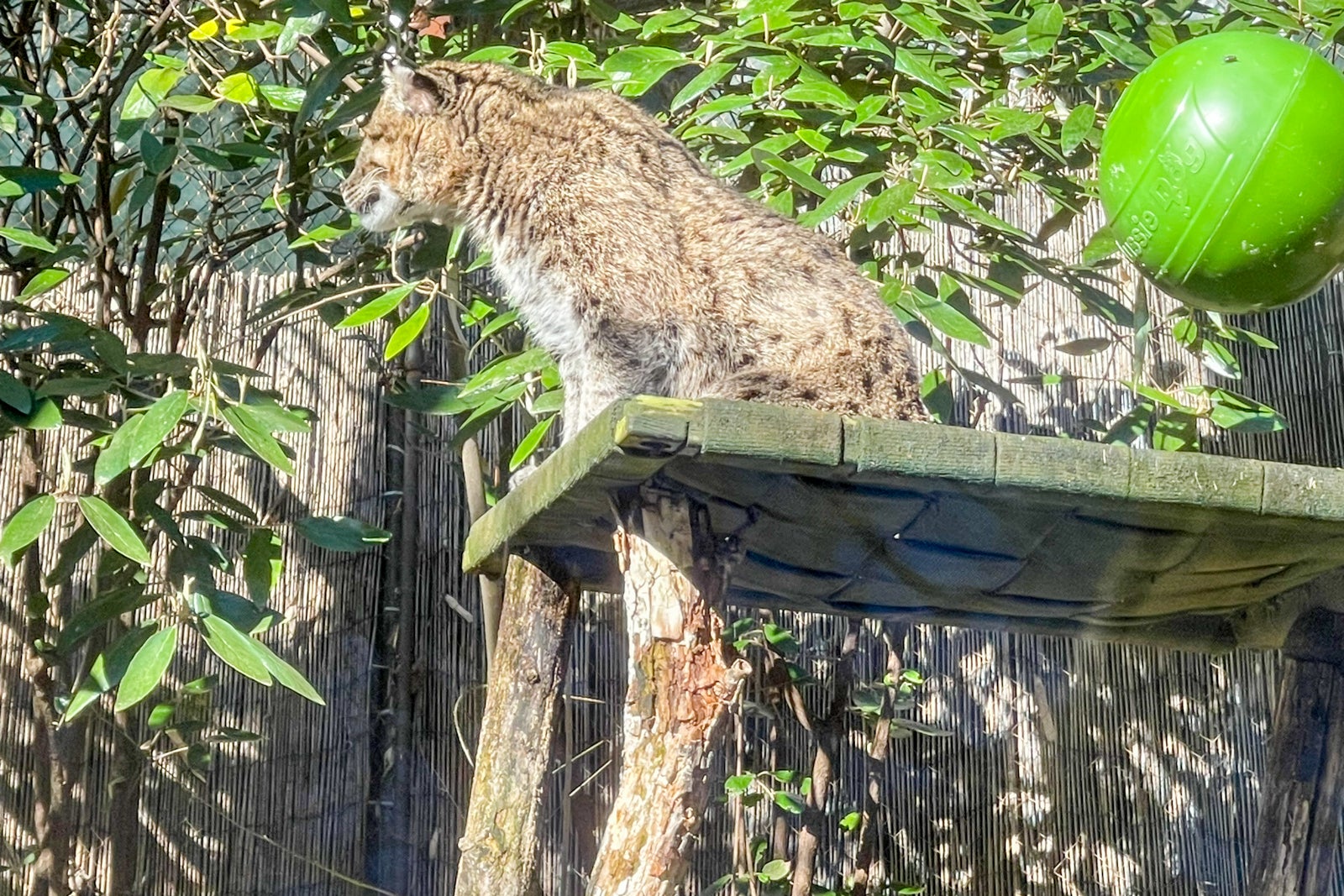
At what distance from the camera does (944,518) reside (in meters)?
2.70

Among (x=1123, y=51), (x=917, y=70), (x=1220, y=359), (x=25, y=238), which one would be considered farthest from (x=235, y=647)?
(x=1220, y=359)

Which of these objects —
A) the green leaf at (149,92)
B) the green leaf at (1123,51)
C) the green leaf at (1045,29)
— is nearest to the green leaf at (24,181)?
the green leaf at (149,92)

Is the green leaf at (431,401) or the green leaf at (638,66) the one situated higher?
the green leaf at (638,66)

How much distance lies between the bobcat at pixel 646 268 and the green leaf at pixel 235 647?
94 cm

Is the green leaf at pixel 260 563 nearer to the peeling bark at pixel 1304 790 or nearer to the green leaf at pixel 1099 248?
the green leaf at pixel 1099 248

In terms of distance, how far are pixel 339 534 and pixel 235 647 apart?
0.50m

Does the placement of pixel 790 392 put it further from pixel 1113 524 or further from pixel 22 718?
pixel 22 718

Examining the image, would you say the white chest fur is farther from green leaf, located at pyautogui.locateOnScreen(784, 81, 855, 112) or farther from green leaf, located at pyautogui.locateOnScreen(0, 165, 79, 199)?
green leaf, located at pyautogui.locateOnScreen(0, 165, 79, 199)

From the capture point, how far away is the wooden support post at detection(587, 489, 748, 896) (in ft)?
7.94

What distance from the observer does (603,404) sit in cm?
336

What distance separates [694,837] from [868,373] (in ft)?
3.82

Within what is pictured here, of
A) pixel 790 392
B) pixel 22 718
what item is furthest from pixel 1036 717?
pixel 22 718

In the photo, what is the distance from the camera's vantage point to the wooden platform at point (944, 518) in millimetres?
2262

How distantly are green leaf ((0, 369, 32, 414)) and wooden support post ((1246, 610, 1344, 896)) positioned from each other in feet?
8.80
